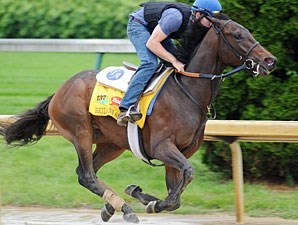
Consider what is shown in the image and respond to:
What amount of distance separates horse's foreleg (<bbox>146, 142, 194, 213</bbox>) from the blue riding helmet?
3.34ft

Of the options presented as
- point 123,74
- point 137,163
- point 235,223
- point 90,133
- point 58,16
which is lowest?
point 58,16

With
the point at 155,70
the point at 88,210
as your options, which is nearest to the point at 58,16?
the point at 88,210

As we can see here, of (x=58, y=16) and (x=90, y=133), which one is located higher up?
(x=90, y=133)

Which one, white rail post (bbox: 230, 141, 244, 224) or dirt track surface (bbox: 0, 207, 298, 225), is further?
dirt track surface (bbox: 0, 207, 298, 225)

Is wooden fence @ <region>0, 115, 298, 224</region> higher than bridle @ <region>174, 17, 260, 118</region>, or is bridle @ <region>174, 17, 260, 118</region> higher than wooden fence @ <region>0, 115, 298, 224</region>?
bridle @ <region>174, 17, 260, 118</region>

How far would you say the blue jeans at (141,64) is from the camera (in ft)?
23.0

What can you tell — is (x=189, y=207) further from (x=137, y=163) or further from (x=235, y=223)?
(x=137, y=163)

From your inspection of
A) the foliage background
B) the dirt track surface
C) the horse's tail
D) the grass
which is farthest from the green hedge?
the horse's tail

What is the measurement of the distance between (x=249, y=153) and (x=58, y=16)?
359 inches

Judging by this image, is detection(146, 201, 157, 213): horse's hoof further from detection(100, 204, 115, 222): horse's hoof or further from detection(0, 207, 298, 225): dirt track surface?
detection(0, 207, 298, 225): dirt track surface

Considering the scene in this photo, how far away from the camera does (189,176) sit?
6781mm

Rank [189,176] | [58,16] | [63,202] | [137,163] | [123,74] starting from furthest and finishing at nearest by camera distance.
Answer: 1. [58,16]
2. [137,163]
3. [63,202]
4. [123,74]
5. [189,176]

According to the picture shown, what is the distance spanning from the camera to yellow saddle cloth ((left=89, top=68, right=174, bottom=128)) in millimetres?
7027

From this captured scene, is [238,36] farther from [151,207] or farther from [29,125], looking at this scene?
[29,125]
